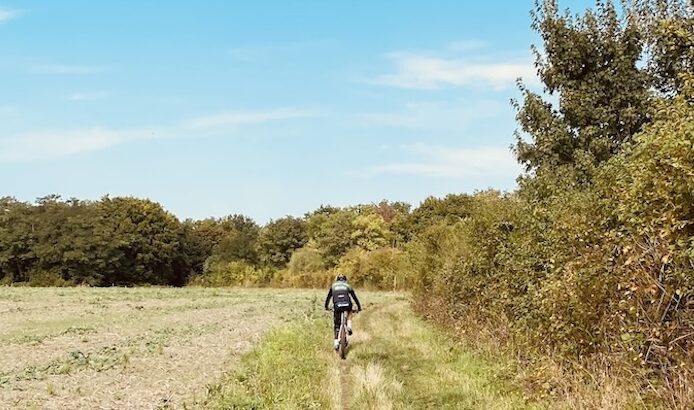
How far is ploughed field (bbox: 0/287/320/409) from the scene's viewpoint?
42.0 feet

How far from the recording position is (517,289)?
16.2 m

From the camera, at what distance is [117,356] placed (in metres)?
19.0

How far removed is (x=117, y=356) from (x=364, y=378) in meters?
8.32

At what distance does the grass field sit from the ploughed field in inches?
1.5

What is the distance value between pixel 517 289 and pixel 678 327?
26.6 ft

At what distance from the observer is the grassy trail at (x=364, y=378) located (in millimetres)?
11989

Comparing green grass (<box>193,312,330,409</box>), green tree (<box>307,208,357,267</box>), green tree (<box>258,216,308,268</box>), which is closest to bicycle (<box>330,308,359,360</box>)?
green grass (<box>193,312,330,409</box>)

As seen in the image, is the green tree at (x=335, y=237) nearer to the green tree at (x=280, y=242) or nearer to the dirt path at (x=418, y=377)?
the green tree at (x=280, y=242)

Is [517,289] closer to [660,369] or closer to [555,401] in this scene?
[555,401]

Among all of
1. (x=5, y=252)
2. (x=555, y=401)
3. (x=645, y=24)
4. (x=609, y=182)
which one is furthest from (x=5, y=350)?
(x=5, y=252)

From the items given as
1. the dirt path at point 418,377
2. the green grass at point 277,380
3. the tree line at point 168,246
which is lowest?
the dirt path at point 418,377

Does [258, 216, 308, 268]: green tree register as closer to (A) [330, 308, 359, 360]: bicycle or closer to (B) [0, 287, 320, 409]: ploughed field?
(B) [0, 287, 320, 409]: ploughed field

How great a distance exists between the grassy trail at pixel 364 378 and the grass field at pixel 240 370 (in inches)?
1.1

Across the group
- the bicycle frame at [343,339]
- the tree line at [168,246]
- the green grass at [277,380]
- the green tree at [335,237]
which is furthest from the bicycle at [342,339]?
the green tree at [335,237]
